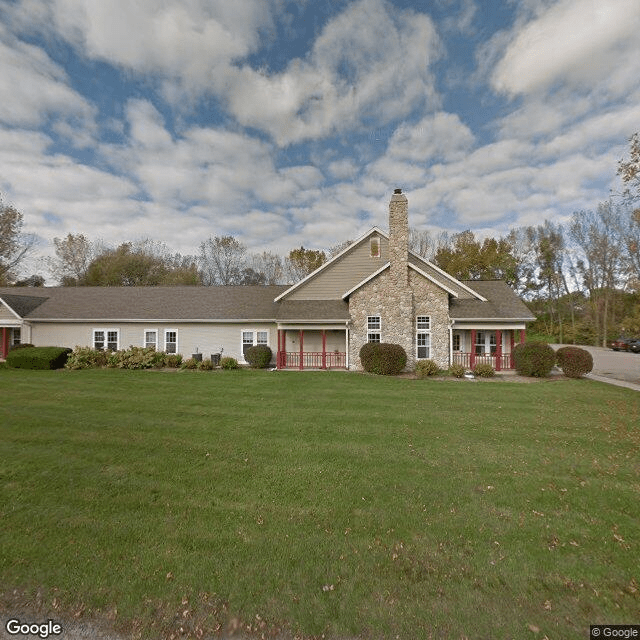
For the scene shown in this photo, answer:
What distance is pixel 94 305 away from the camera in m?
22.2

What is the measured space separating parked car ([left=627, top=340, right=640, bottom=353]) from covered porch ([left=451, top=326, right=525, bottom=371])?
23000 mm

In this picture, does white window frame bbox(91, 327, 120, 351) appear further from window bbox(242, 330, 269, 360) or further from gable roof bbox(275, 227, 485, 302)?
gable roof bbox(275, 227, 485, 302)

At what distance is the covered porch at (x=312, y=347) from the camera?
18984 mm

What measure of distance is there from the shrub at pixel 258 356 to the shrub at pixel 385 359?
583cm

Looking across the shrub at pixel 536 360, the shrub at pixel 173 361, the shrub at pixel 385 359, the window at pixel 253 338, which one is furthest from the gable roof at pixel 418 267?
the shrub at pixel 173 361

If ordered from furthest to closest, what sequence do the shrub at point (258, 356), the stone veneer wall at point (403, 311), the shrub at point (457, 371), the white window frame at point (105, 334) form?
the white window frame at point (105, 334)
the shrub at point (258, 356)
the stone veneer wall at point (403, 311)
the shrub at point (457, 371)

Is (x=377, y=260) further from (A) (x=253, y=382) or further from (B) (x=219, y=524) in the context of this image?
(B) (x=219, y=524)

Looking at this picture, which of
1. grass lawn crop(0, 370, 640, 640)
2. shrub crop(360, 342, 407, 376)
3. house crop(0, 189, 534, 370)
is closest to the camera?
grass lawn crop(0, 370, 640, 640)

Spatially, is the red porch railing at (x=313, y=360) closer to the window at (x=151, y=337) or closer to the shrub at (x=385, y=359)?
the shrub at (x=385, y=359)

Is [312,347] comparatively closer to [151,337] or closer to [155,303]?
[151,337]

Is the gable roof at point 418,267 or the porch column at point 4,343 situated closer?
the gable roof at point 418,267

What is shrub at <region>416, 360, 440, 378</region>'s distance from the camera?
1626 cm

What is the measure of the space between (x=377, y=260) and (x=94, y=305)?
19.6 m

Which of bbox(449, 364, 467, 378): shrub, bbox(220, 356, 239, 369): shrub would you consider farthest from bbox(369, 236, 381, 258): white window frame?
bbox(220, 356, 239, 369): shrub
